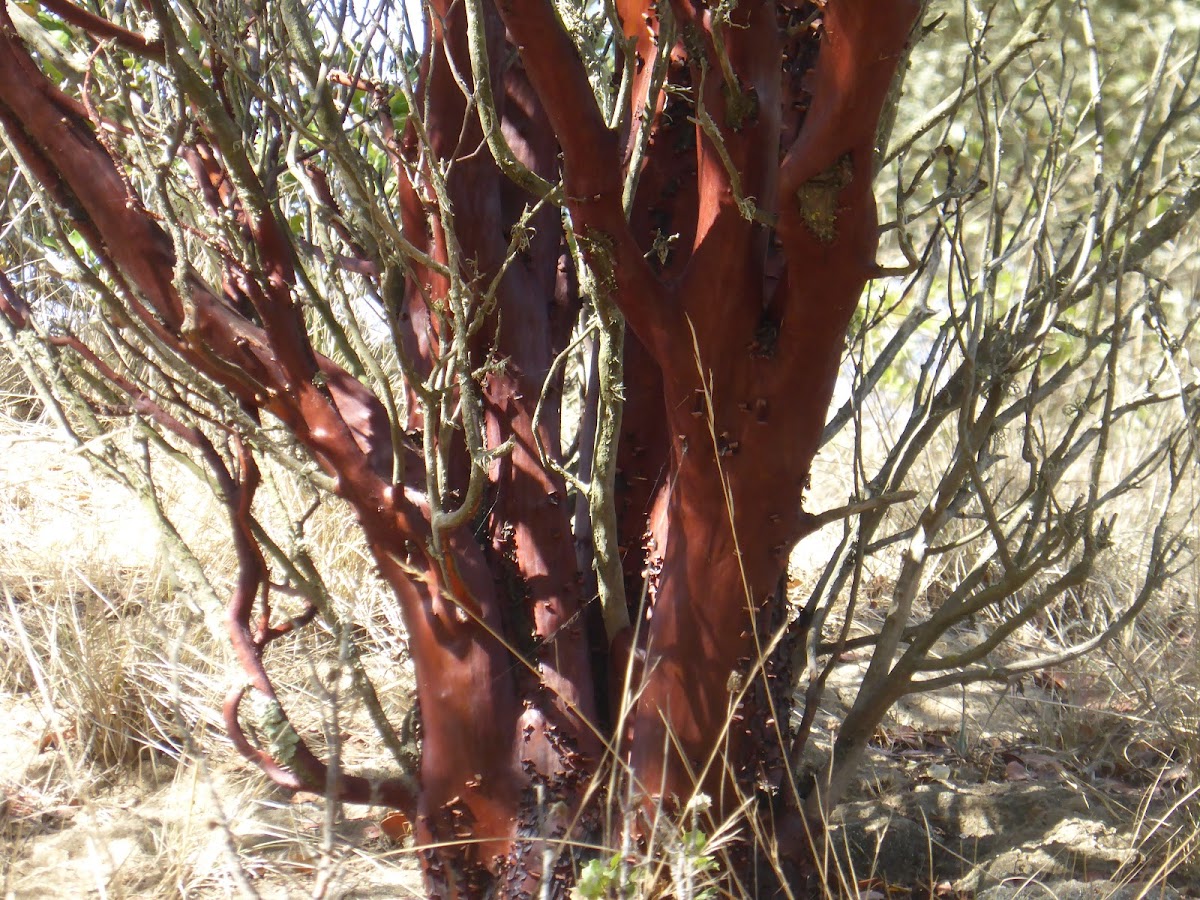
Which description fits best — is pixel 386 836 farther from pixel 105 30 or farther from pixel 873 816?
pixel 105 30

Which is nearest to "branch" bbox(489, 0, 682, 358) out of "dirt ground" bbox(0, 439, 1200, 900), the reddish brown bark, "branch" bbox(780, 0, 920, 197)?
the reddish brown bark

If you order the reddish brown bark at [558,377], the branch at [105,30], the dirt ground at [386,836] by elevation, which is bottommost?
the dirt ground at [386,836]

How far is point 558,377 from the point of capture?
2.20 metres

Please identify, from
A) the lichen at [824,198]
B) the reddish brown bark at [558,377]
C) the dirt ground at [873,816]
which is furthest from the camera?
the dirt ground at [873,816]

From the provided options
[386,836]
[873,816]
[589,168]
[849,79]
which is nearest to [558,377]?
[589,168]

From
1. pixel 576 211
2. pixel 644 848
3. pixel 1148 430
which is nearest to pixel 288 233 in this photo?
pixel 576 211

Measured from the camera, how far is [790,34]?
1675mm

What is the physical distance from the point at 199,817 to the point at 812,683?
138cm

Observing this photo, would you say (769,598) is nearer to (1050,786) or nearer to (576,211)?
(576,211)

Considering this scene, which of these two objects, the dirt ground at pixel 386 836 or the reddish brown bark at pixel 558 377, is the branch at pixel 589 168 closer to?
the reddish brown bark at pixel 558 377

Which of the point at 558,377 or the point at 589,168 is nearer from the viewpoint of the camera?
the point at 589,168

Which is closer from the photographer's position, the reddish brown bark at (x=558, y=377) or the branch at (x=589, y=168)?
the branch at (x=589, y=168)

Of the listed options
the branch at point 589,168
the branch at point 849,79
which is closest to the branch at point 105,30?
the branch at point 589,168

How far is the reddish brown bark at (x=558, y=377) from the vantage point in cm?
168
